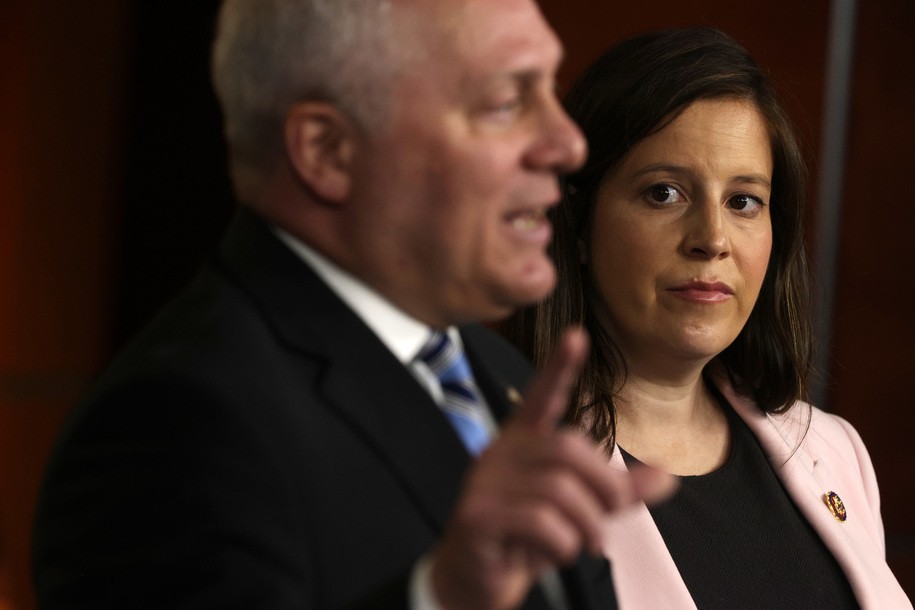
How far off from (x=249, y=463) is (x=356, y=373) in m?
0.16

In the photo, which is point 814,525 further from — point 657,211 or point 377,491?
point 377,491

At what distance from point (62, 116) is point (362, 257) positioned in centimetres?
269

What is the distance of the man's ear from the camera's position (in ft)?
3.56

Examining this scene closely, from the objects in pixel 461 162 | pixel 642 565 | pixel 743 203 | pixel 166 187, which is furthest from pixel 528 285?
pixel 166 187

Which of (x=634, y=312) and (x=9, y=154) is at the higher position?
(x=634, y=312)

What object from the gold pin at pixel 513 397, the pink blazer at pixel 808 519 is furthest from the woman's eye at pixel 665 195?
the gold pin at pixel 513 397

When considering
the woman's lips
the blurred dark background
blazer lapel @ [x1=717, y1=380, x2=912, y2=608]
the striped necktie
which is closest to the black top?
blazer lapel @ [x1=717, y1=380, x2=912, y2=608]

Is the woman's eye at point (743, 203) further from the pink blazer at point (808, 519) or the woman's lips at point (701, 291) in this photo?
the pink blazer at point (808, 519)

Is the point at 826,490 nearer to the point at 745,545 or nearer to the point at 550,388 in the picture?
the point at 745,545

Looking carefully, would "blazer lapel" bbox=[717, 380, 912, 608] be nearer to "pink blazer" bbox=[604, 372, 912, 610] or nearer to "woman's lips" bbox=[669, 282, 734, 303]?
"pink blazer" bbox=[604, 372, 912, 610]

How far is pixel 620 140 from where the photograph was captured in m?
1.91

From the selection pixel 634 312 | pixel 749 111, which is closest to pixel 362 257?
pixel 634 312

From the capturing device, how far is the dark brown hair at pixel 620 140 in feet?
6.22

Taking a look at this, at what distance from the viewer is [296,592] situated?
3.12ft
